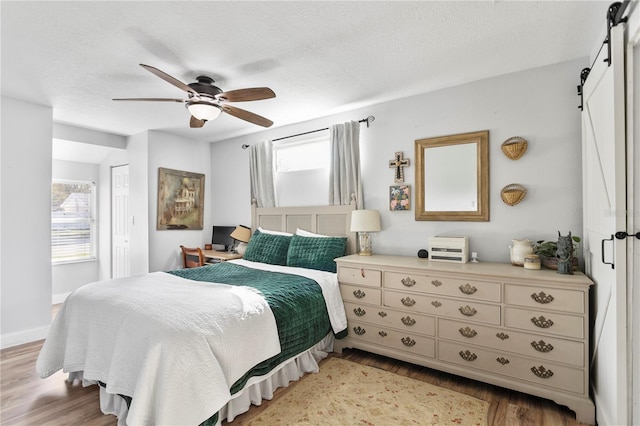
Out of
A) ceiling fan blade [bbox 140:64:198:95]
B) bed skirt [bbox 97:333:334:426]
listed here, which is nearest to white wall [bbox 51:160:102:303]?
bed skirt [bbox 97:333:334:426]

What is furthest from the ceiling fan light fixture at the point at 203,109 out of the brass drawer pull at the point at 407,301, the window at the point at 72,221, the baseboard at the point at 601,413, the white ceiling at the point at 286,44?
the window at the point at 72,221

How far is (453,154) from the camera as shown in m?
2.92

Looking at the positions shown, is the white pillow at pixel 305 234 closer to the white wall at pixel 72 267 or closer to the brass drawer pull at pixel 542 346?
the brass drawer pull at pixel 542 346

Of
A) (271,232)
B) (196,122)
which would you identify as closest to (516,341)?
(271,232)

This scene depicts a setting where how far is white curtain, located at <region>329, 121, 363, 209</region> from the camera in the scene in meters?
3.46

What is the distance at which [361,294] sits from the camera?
2.82 m

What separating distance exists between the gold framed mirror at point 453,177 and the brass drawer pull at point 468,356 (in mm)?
1150

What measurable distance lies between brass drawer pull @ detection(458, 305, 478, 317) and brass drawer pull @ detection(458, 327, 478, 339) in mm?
110

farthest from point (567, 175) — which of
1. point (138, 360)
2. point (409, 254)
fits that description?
point (138, 360)

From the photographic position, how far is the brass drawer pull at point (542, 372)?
203 cm

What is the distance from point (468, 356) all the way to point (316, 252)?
166 cm

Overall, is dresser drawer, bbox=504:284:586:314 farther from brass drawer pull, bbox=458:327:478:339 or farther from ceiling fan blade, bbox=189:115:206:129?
ceiling fan blade, bbox=189:115:206:129

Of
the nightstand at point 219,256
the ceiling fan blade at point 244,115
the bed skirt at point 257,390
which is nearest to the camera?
the bed skirt at point 257,390

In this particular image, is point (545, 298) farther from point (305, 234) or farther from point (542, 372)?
point (305, 234)
